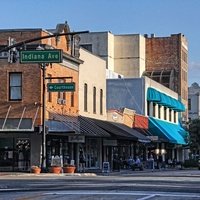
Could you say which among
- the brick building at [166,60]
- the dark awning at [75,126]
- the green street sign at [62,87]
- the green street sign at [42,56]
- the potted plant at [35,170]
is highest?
the brick building at [166,60]

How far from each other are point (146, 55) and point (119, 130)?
109 ft

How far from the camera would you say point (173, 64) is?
9031 cm

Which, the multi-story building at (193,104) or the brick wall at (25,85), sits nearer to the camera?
the brick wall at (25,85)

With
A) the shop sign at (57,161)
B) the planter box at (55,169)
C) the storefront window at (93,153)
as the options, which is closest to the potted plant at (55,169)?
the planter box at (55,169)

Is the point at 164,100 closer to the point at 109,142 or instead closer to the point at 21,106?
the point at 109,142

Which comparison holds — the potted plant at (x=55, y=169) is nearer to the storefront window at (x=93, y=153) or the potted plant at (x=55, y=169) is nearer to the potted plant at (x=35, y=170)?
the potted plant at (x=35, y=170)

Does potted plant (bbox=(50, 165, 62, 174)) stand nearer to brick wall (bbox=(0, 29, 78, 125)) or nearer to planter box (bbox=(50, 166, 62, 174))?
planter box (bbox=(50, 166, 62, 174))

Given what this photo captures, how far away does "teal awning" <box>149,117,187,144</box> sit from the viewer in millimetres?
74225

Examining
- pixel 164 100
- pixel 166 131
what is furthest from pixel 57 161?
pixel 164 100

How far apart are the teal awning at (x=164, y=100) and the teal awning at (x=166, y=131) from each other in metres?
2.25

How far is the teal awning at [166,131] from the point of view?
244 feet

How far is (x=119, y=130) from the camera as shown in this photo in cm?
5941

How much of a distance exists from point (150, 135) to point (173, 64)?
2200 cm

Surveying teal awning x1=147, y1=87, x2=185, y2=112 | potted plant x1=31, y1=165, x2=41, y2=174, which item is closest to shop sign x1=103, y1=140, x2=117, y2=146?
teal awning x1=147, y1=87, x2=185, y2=112
